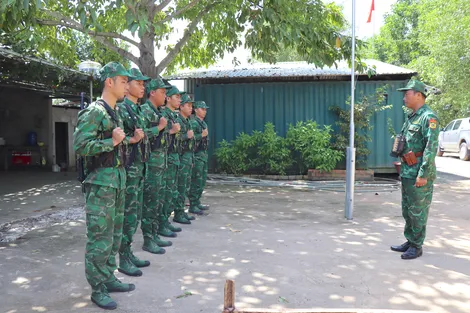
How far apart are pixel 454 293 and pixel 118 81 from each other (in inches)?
127

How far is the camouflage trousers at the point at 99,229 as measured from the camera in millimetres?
2916

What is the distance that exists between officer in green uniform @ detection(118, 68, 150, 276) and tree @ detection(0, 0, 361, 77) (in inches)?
51.9

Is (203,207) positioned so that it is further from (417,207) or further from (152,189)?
(417,207)

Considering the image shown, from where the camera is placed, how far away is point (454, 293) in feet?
10.9

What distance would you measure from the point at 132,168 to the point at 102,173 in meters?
0.58

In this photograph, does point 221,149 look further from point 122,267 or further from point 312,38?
point 122,267

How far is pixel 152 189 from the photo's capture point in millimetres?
4203

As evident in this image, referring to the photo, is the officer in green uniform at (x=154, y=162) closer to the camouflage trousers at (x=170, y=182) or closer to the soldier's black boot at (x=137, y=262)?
the camouflage trousers at (x=170, y=182)

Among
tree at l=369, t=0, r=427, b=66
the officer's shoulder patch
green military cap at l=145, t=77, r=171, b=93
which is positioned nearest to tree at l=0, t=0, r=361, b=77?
green military cap at l=145, t=77, r=171, b=93

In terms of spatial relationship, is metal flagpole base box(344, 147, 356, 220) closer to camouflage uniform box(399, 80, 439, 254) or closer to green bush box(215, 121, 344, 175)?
camouflage uniform box(399, 80, 439, 254)

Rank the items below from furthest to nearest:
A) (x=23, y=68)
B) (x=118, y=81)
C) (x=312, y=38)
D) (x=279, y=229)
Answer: (x=23, y=68) → (x=312, y=38) → (x=279, y=229) → (x=118, y=81)

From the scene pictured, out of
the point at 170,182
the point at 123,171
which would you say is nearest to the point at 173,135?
the point at 170,182

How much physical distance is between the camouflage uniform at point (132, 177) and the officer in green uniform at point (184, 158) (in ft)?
5.47

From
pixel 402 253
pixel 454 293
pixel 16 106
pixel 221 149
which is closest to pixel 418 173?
pixel 402 253
